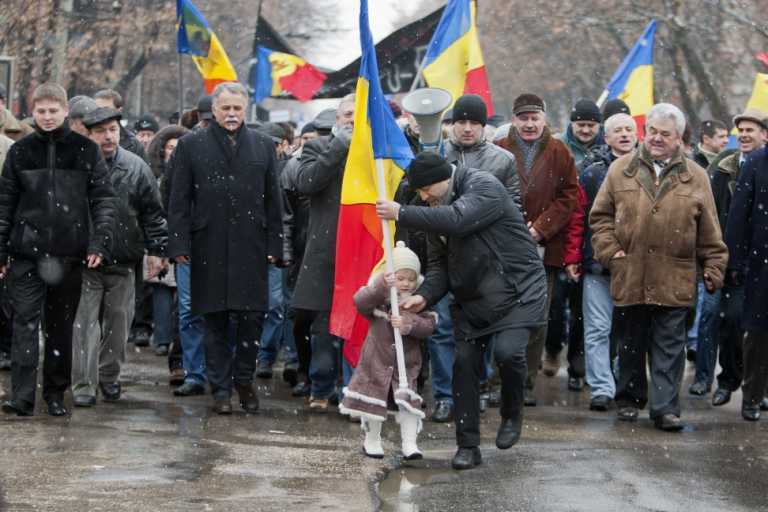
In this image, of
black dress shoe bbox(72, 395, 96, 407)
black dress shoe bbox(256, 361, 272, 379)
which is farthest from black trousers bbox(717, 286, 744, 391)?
black dress shoe bbox(72, 395, 96, 407)

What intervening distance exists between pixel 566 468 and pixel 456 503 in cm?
125

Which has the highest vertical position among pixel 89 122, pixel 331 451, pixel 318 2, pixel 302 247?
pixel 318 2

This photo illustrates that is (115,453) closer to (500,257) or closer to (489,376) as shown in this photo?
(500,257)

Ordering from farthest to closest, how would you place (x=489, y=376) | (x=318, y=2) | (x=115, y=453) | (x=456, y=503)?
1. (x=318, y=2)
2. (x=489, y=376)
3. (x=115, y=453)
4. (x=456, y=503)

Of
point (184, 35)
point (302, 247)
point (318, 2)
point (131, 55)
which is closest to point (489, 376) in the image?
point (302, 247)

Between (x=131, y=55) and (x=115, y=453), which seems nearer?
(x=115, y=453)

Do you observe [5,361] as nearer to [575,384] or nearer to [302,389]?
[302,389]

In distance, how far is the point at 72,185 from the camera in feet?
35.0

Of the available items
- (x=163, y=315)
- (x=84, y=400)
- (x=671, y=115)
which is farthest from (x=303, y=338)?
(x=671, y=115)

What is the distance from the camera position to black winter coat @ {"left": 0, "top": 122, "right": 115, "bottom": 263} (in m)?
10.5

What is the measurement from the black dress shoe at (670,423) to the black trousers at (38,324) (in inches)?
149

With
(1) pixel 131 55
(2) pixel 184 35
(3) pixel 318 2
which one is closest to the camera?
(2) pixel 184 35

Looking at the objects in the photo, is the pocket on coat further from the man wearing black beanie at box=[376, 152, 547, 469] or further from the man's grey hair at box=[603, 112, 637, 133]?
the man wearing black beanie at box=[376, 152, 547, 469]

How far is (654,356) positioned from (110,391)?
11.9ft
